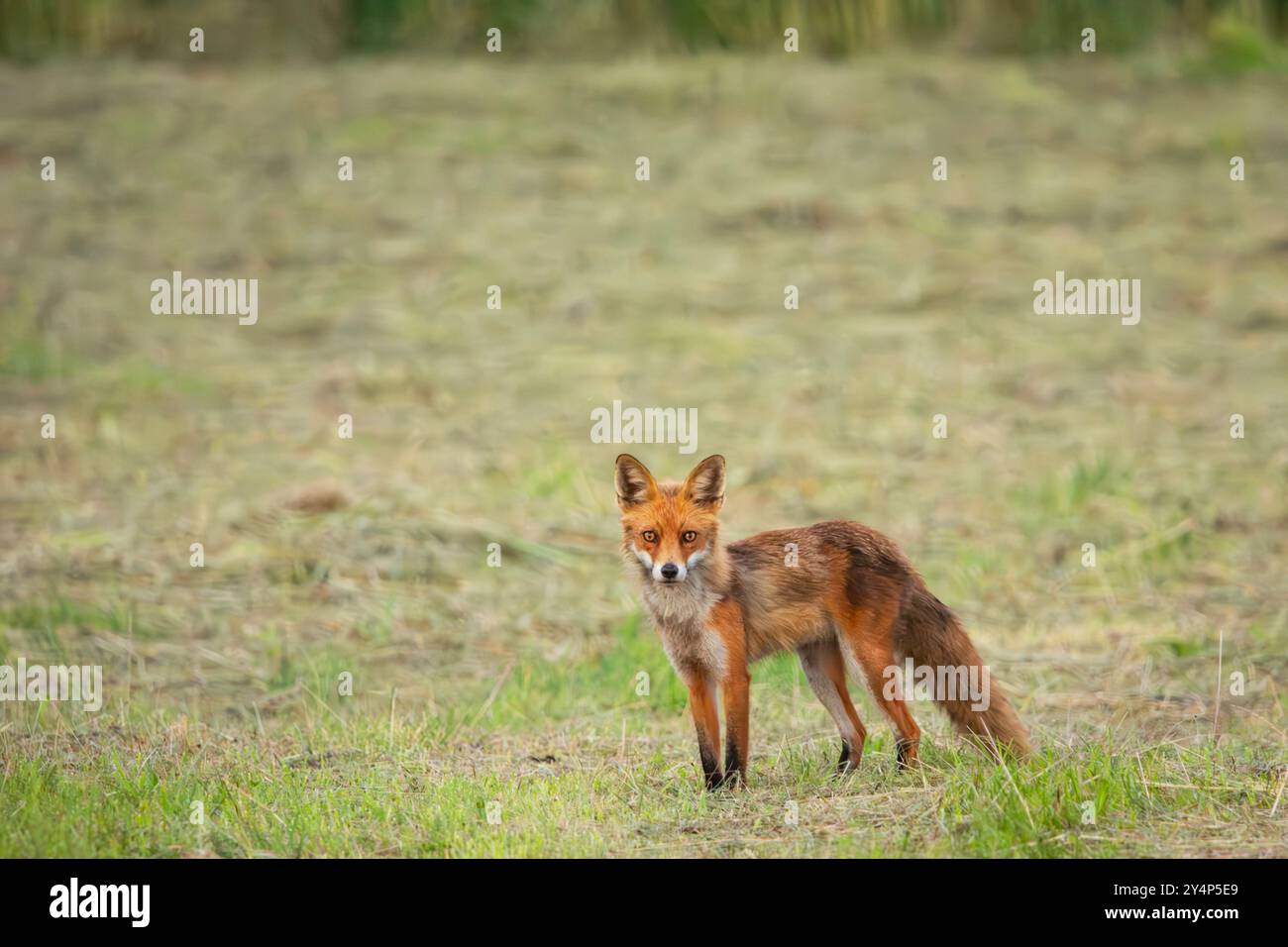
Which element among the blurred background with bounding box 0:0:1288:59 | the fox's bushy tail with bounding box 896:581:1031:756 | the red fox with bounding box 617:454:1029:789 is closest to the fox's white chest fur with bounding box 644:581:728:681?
the red fox with bounding box 617:454:1029:789

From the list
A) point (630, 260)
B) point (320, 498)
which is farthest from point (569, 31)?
point (320, 498)

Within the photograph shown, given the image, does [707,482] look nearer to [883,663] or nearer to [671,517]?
[671,517]

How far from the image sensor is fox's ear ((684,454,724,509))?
20.4 feet

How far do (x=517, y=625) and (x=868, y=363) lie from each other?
5616 mm

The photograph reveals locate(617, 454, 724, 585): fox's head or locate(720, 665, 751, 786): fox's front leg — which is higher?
locate(617, 454, 724, 585): fox's head

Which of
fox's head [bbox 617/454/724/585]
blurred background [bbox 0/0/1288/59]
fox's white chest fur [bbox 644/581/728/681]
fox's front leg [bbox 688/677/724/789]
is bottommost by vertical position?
fox's front leg [bbox 688/677/724/789]

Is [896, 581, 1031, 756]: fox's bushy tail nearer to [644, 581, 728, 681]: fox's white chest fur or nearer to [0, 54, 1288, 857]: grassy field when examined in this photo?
[0, 54, 1288, 857]: grassy field

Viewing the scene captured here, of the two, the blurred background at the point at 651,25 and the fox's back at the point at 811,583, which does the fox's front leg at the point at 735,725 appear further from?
the blurred background at the point at 651,25

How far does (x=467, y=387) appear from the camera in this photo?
43.9ft

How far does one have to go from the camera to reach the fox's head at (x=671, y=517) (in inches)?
241

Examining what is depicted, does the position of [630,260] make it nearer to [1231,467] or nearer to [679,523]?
[1231,467]

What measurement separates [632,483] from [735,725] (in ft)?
3.40

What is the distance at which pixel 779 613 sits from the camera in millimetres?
6367

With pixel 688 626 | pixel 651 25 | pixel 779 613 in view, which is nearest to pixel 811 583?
pixel 779 613
